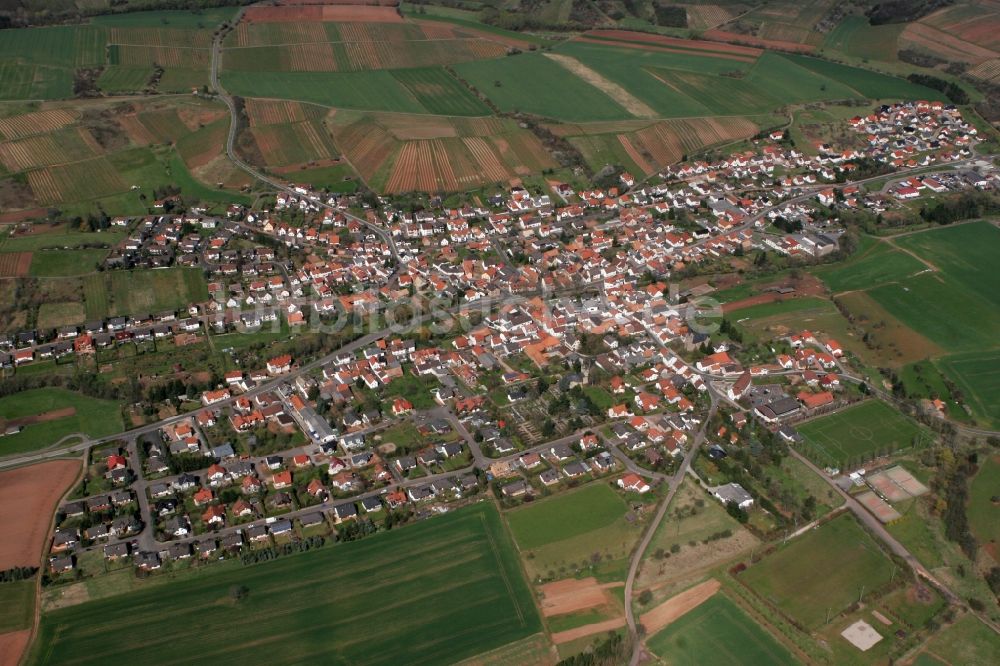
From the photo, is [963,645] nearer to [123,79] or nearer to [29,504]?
[29,504]

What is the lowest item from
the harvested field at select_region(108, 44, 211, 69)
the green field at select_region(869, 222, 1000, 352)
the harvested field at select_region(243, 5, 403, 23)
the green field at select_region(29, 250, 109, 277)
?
the green field at select_region(869, 222, 1000, 352)

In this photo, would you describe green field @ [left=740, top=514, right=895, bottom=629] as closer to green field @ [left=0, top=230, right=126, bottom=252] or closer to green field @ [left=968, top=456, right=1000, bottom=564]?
green field @ [left=968, top=456, right=1000, bottom=564]

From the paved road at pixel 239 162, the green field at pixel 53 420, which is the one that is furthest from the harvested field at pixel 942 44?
the green field at pixel 53 420

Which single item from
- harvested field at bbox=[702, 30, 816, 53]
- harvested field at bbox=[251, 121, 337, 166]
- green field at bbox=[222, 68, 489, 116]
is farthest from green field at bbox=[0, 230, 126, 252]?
harvested field at bbox=[702, 30, 816, 53]

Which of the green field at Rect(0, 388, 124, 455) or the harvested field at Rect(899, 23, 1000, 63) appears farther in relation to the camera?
the harvested field at Rect(899, 23, 1000, 63)

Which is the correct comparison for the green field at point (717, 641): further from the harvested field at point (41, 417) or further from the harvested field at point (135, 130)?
the harvested field at point (135, 130)

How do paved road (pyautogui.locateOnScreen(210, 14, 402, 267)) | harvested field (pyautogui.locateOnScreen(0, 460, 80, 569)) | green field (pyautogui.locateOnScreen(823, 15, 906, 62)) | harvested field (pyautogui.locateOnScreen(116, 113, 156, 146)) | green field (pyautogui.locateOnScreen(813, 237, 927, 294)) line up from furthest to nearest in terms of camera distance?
1. green field (pyautogui.locateOnScreen(823, 15, 906, 62))
2. harvested field (pyautogui.locateOnScreen(116, 113, 156, 146))
3. paved road (pyautogui.locateOnScreen(210, 14, 402, 267))
4. green field (pyautogui.locateOnScreen(813, 237, 927, 294))
5. harvested field (pyautogui.locateOnScreen(0, 460, 80, 569))

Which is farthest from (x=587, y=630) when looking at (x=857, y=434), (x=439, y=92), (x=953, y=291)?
(x=439, y=92)
